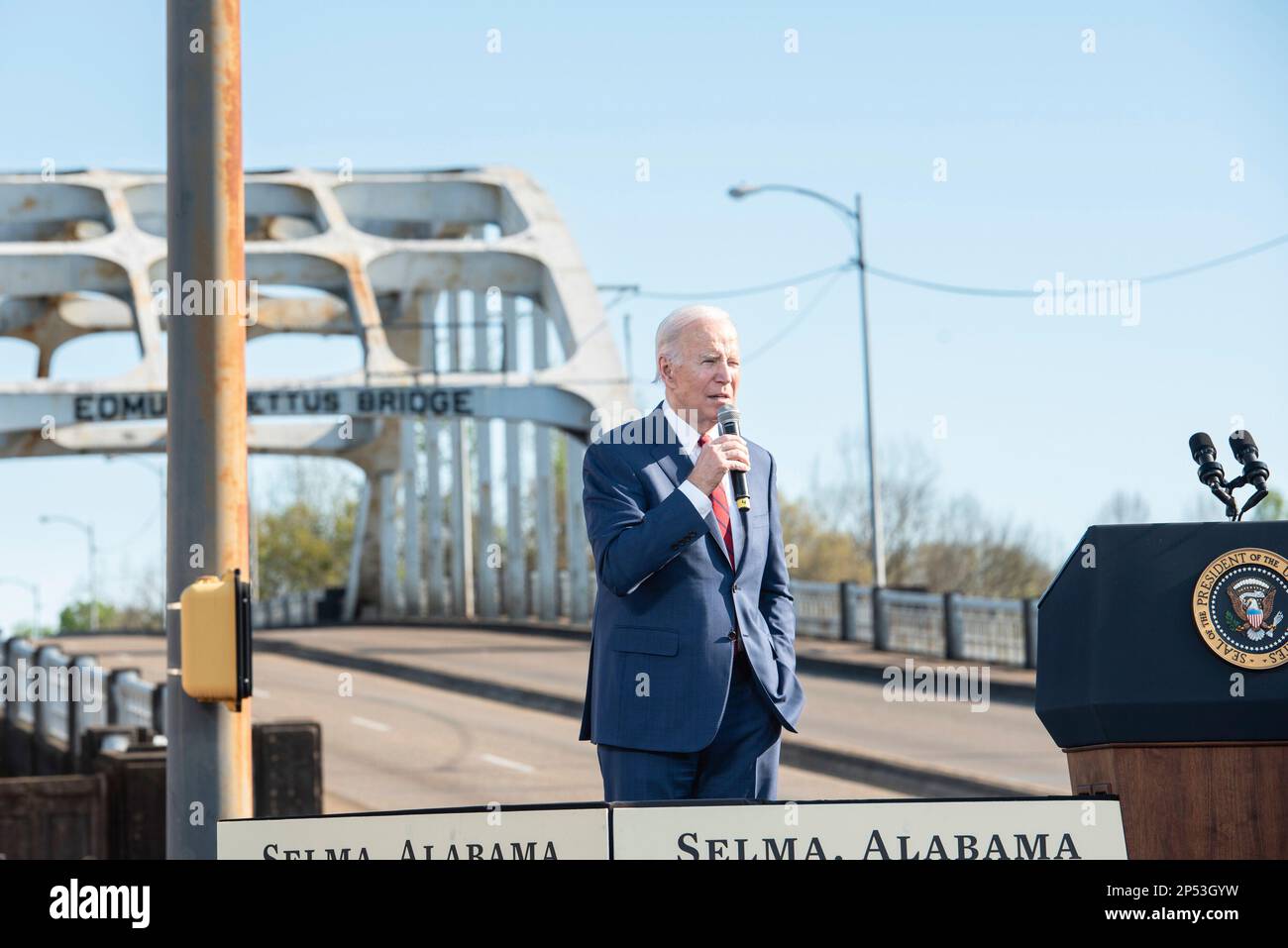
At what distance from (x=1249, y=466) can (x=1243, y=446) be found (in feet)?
0.18

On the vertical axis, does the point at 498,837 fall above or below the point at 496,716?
above

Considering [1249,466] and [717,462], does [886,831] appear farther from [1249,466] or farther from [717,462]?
[1249,466]

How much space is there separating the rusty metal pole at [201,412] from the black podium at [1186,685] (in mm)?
3017

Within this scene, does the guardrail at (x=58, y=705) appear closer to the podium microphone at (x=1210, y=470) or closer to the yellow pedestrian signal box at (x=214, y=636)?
the yellow pedestrian signal box at (x=214, y=636)

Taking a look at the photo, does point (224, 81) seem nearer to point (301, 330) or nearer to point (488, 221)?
point (488, 221)

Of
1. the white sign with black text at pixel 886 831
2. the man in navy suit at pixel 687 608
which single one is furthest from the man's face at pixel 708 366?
the white sign with black text at pixel 886 831

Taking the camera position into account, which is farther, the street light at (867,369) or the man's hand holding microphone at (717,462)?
the street light at (867,369)

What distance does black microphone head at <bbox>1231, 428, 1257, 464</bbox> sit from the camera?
487cm

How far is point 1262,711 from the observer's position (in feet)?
13.8

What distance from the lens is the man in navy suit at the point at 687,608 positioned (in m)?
4.66

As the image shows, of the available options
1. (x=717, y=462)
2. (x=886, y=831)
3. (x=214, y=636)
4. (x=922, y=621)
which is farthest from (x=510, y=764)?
(x=886, y=831)

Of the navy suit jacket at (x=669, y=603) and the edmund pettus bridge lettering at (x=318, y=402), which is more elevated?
the edmund pettus bridge lettering at (x=318, y=402)
